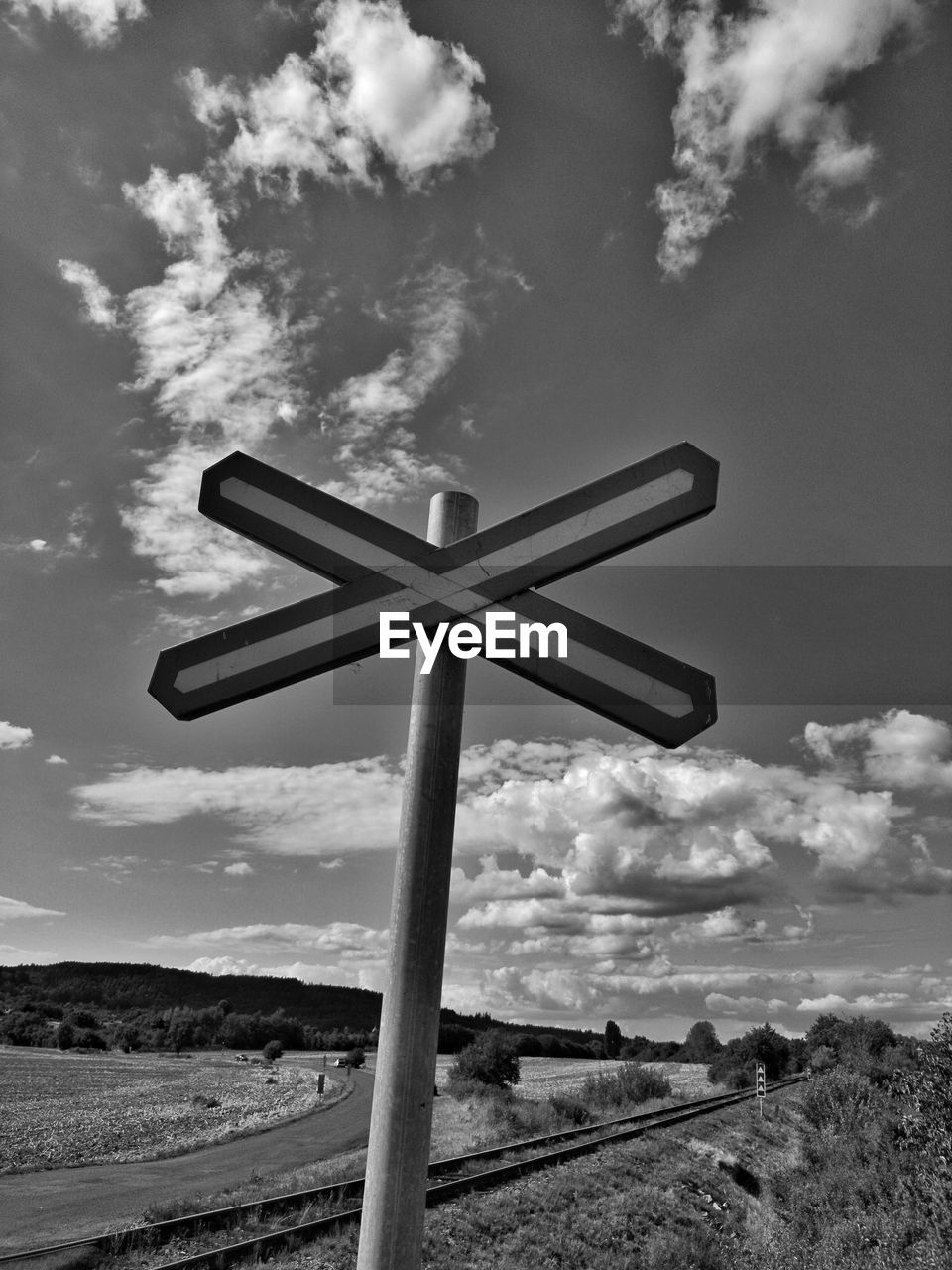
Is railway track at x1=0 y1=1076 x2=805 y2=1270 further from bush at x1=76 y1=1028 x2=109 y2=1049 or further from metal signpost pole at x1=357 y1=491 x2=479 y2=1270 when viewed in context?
bush at x1=76 y1=1028 x2=109 y2=1049

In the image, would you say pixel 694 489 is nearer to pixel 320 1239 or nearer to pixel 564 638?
pixel 564 638

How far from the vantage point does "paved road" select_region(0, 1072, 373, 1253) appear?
15.1 metres

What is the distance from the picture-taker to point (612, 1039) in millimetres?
109375

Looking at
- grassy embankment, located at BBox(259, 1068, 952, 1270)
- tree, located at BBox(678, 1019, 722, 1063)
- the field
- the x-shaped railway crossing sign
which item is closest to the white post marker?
the x-shaped railway crossing sign

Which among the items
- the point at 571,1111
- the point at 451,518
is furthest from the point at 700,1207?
the point at 451,518

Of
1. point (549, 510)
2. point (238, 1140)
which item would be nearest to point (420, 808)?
point (549, 510)

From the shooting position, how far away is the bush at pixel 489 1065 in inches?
1459

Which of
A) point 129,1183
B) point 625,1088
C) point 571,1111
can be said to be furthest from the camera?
point 625,1088

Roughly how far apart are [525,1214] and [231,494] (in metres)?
14.7

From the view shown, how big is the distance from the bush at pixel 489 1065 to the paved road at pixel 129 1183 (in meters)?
7.93

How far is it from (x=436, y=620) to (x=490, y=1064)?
40.3m

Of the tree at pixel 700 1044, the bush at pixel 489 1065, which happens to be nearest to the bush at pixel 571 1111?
the bush at pixel 489 1065
